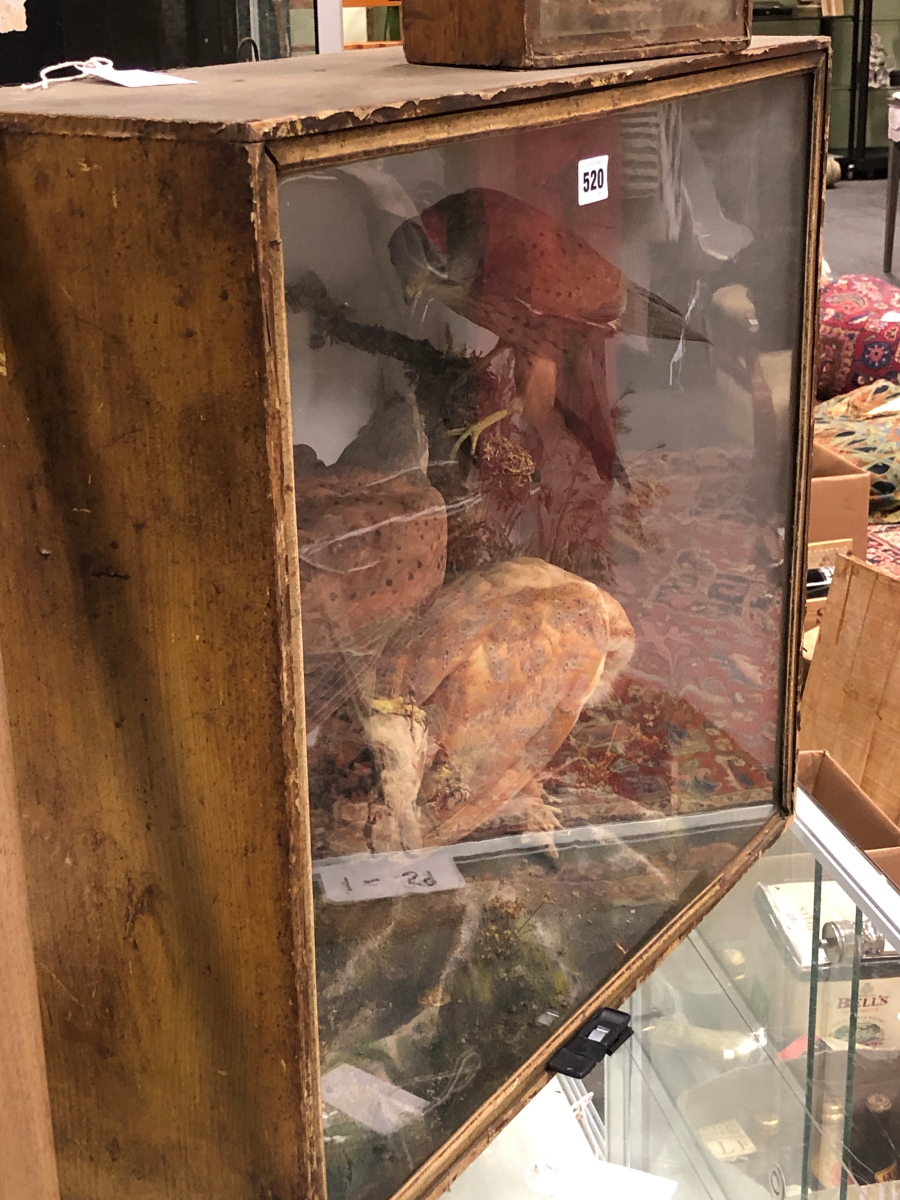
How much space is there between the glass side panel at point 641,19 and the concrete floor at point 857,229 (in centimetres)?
449

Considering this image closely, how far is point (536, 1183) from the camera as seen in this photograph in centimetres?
98

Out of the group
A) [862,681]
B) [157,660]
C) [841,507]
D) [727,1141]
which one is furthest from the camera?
[841,507]

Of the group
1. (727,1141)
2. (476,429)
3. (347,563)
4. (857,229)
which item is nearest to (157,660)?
(347,563)

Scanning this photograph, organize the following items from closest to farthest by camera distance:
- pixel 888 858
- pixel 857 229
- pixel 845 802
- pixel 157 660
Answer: pixel 157 660 < pixel 888 858 < pixel 845 802 < pixel 857 229

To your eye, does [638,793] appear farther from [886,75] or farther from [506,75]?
[886,75]

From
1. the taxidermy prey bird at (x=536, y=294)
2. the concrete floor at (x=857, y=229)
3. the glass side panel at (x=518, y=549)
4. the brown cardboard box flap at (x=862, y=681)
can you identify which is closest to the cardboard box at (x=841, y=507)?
the brown cardboard box flap at (x=862, y=681)

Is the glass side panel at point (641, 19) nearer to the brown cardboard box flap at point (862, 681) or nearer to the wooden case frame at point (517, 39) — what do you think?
the wooden case frame at point (517, 39)

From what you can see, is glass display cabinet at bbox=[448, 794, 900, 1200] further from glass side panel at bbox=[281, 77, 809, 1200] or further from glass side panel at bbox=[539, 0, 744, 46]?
glass side panel at bbox=[539, 0, 744, 46]

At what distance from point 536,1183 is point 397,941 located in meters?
0.36

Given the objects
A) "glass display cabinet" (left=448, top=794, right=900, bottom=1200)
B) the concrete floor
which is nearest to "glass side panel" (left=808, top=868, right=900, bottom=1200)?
"glass display cabinet" (left=448, top=794, right=900, bottom=1200)

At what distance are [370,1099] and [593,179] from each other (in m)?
0.55

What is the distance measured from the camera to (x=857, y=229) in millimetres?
6078

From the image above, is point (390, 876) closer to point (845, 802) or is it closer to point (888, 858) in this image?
point (888, 858)

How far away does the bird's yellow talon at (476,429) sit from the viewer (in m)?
0.72
